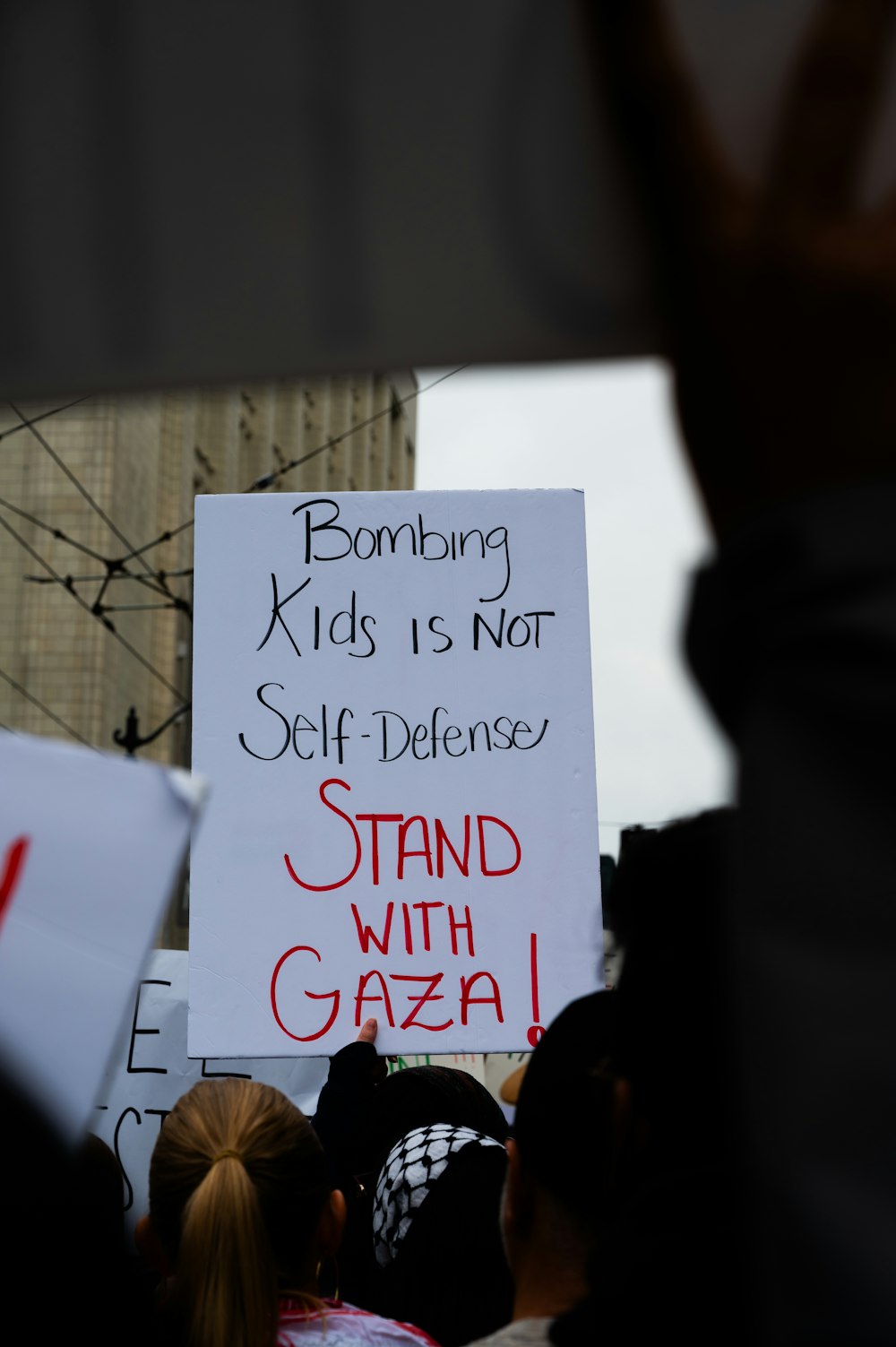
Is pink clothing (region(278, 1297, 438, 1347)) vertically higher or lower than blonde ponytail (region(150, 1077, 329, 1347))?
lower

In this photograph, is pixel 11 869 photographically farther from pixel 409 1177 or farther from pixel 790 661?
pixel 409 1177

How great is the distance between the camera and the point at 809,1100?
0.63 metres

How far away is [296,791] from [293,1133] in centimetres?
129

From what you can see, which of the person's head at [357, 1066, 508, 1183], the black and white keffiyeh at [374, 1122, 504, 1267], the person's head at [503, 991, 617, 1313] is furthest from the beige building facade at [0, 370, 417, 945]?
the person's head at [503, 991, 617, 1313]

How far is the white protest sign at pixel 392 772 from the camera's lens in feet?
10.5

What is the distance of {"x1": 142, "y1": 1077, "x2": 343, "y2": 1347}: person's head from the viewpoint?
6.05 ft

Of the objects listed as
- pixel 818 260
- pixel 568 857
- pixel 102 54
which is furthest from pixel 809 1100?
pixel 568 857

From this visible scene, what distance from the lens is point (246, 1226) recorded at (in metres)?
1.91

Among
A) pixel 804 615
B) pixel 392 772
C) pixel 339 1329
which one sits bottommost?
pixel 339 1329

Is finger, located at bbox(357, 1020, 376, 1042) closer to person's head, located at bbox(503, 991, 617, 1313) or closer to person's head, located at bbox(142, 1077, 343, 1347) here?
person's head, located at bbox(142, 1077, 343, 1347)

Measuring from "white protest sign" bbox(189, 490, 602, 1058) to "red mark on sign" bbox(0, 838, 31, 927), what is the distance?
2058 millimetres

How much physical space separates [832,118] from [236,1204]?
1.62 m

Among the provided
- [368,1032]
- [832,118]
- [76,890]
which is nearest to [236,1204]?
[76,890]

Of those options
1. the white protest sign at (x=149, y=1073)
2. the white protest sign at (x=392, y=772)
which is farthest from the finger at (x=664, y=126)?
the white protest sign at (x=149, y=1073)
